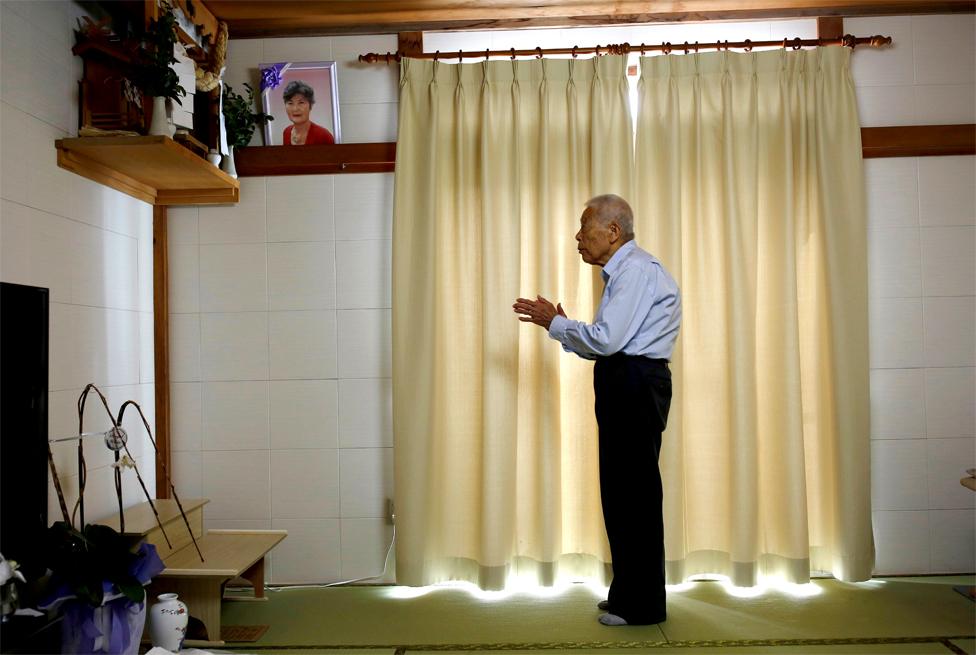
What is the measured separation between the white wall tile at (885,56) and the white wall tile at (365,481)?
2704 mm

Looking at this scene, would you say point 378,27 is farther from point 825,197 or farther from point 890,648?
point 890,648

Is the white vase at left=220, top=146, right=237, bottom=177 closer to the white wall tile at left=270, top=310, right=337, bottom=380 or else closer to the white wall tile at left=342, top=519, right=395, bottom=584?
the white wall tile at left=270, top=310, right=337, bottom=380

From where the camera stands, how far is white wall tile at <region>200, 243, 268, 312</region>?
354 cm

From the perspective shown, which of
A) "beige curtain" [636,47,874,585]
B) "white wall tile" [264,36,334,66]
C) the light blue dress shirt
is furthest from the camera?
"white wall tile" [264,36,334,66]

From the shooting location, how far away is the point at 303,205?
3529 mm

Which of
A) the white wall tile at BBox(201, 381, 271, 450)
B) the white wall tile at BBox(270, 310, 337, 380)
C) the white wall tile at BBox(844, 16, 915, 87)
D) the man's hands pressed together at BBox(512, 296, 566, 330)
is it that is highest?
the white wall tile at BBox(844, 16, 915, 87)

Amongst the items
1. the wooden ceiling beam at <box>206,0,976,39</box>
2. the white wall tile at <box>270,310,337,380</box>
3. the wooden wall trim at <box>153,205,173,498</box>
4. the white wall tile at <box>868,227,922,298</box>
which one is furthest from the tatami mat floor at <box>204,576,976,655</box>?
the wooden ceiling beam at <box>206,0,976,39</box>

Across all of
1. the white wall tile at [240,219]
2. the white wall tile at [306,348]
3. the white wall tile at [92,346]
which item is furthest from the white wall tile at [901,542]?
the white wall tile at [92,346]

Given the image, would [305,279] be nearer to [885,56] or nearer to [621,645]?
[621,645]

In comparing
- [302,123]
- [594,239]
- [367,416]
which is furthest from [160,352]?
[594,239]

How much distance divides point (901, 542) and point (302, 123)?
3.24m

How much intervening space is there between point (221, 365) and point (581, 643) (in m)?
1.97

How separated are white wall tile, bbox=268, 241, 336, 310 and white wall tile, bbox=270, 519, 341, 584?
3.20 feet

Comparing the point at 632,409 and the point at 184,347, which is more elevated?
the point at 184,347
